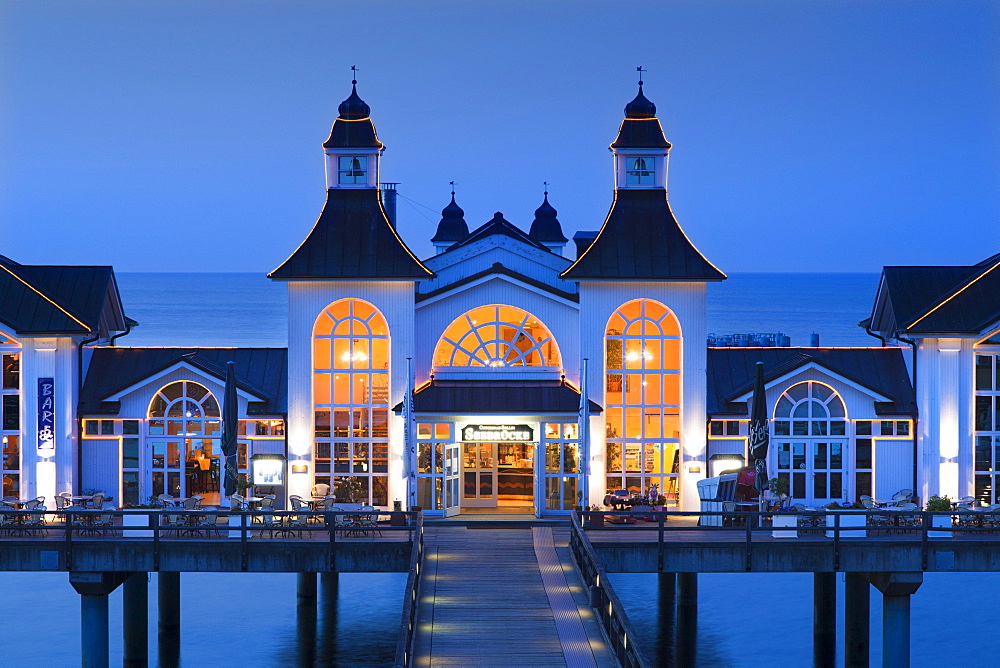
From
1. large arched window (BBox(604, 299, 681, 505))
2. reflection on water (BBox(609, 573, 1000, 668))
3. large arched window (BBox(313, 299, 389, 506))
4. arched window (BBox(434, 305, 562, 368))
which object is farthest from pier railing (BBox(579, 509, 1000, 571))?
reflection on water (BBox(609, 573, 1000, 668))

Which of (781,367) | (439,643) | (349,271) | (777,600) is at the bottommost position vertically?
(777,600)

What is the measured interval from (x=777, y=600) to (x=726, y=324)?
394ft

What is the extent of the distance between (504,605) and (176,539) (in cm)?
748

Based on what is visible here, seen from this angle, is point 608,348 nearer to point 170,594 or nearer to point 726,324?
point 170,594

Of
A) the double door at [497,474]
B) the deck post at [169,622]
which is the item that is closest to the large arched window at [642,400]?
the double door at [497,474]

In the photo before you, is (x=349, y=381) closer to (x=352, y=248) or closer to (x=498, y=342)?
(x=352, y=248)

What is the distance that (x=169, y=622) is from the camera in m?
32.6

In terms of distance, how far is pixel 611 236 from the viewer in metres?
32.4

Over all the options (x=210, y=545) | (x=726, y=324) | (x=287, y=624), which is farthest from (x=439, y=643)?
(x=726, y=324)

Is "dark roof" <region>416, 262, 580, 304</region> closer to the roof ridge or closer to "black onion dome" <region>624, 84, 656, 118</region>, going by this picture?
"black onion dome" <region>624, 84, 656, 118</region>

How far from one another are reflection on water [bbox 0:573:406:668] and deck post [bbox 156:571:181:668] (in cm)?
67

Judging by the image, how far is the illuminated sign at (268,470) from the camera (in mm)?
31922

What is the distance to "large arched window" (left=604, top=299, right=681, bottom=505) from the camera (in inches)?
1265

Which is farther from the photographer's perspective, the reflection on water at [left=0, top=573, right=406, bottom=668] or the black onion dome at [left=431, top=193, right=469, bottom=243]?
the black onion dome at [left=431, top=193, right=469, bottom=243]
